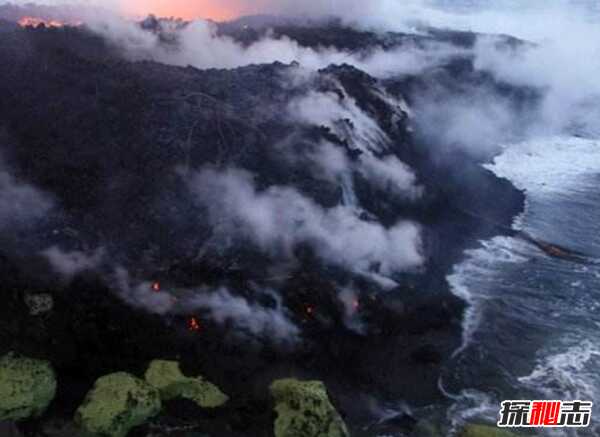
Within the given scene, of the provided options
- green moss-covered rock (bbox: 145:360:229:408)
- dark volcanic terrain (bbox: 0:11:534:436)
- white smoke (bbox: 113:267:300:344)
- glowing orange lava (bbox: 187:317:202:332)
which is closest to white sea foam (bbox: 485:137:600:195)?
dark volcanic terrain (bbox: 0:11:534:436)

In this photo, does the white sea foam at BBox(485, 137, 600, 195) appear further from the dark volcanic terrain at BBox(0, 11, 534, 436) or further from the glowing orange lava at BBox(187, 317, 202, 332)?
the glowing orange lava at BBox(187, 317, 202, 332)

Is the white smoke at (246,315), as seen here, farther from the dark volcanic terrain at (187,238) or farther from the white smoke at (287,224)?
the white smoke at (287,224)

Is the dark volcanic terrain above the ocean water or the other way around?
above

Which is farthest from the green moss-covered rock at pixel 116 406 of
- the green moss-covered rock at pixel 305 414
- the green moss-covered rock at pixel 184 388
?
the green moss-covered rock at pixel 305 414

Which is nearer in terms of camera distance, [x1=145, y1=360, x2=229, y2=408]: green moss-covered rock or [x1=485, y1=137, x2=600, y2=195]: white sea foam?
[x1=145, y1=360, x2=229, y2=408]: green moss-covered rock

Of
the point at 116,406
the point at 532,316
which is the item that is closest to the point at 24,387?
the point at 116,406

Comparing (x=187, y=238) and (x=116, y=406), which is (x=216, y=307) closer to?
(x=187, y=238)

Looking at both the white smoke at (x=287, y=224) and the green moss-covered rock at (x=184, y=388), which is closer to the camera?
the green moss-covered rock at (x=184, y=388)

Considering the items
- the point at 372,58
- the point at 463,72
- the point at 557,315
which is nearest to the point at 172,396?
the point at 557,315
